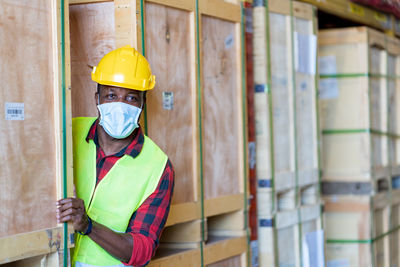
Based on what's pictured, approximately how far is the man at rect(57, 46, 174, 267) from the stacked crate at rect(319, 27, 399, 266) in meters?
3.80

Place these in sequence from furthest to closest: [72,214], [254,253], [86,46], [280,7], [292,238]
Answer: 1. [292,238]
2. [280,7]
3. [254,253]
4. [86,46]
5. [72,214]

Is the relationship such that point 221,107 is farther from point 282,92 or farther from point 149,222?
point 149,222

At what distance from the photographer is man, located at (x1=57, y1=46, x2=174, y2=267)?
3.29m

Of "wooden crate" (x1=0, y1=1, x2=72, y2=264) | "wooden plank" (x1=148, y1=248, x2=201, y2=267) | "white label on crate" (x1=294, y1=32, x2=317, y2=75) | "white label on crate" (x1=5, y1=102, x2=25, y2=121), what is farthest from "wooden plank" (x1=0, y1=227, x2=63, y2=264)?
"white label on crate" (x1=294, y1=32, x2=317, y2=75)

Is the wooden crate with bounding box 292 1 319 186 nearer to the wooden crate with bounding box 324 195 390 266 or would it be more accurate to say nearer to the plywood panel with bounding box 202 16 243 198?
the wooden crate with bounding box 324 195 390 266

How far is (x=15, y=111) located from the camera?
2932mm

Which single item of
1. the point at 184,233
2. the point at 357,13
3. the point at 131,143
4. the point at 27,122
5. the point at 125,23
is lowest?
the point at 184,233

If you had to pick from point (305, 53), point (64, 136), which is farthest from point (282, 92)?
point (64, 136)

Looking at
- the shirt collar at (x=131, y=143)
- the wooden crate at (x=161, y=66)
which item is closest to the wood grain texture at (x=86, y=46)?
the wooden crate at (x=161, y=66)

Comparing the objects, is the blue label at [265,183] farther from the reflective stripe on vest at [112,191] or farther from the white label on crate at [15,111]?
the white label on crate at [15,111]

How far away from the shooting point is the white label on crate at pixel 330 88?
7012 millimetres

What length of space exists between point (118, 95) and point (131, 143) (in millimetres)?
254

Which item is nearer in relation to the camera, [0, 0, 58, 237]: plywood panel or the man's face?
[0, 0, 58, 237]: plywood panel

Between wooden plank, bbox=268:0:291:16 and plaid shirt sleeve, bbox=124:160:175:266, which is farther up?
wooden plank, bbox=268:0:291:16
